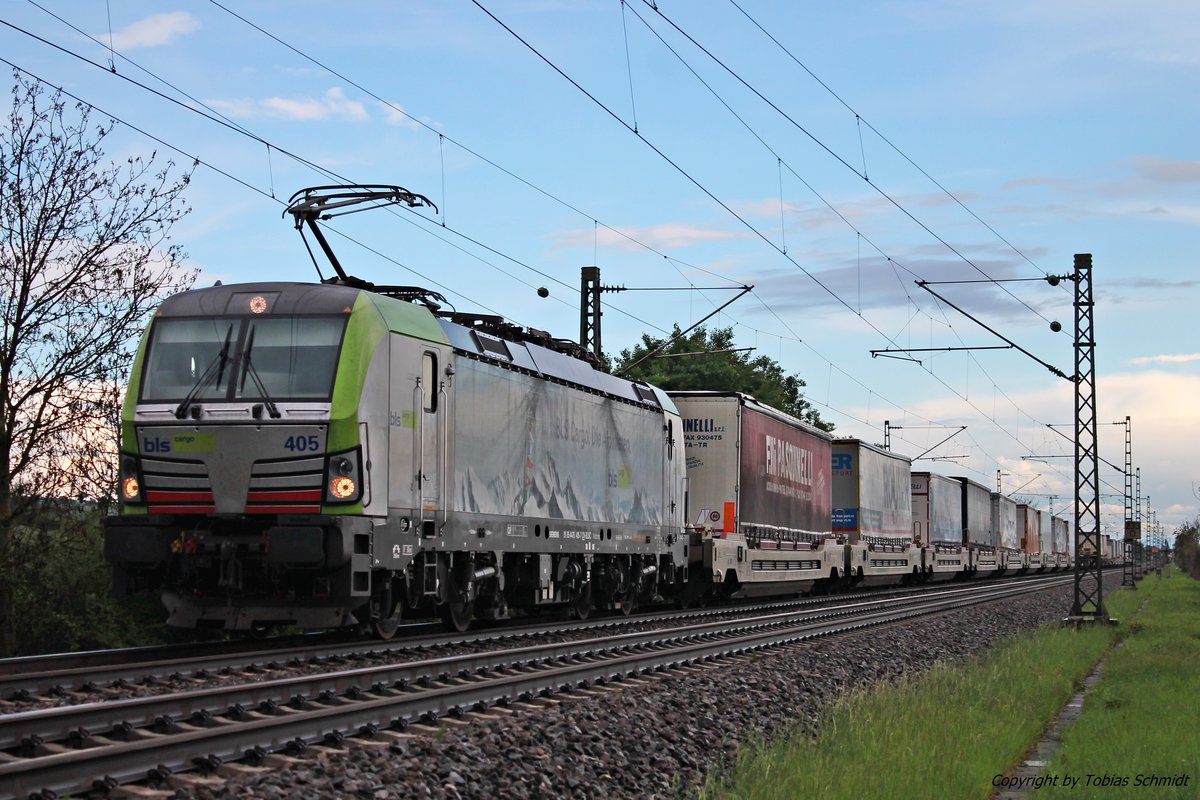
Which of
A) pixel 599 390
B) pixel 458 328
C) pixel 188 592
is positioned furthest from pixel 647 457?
pixel 188 592

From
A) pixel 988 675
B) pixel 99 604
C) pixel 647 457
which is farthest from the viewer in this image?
pixel 647 457

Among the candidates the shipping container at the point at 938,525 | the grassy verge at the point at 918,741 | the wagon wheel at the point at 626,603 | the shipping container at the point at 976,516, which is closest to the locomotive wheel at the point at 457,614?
the grassy verge at the point at 918,741

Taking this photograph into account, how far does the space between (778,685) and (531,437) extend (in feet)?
19.7

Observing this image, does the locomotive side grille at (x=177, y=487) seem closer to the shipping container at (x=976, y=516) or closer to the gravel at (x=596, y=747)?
the gravel at (x=596, y=747)

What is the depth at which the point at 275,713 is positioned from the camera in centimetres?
975

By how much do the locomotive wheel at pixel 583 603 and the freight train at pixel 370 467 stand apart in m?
0.03

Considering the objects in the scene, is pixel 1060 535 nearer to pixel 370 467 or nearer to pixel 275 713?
pixel 370 467

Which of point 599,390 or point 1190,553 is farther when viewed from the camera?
point 1190,553

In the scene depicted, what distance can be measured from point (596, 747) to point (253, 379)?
6.25m

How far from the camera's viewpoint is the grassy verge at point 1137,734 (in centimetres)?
935

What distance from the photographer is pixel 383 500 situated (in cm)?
1414

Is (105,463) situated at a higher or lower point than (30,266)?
lower

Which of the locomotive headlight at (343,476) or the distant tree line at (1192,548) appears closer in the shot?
the locomotive headlight at (343,476)

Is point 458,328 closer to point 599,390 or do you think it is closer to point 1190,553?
point 599,390
